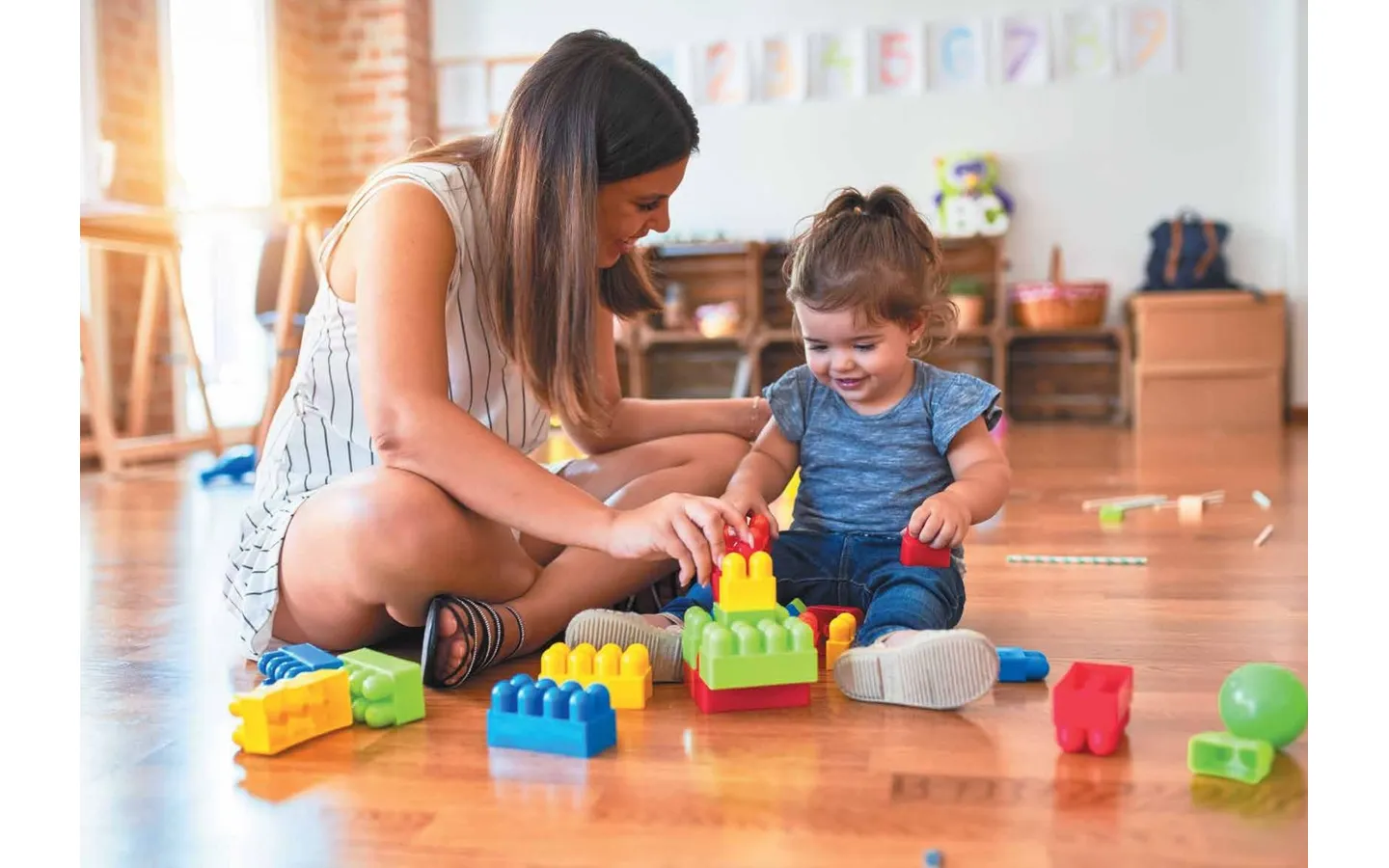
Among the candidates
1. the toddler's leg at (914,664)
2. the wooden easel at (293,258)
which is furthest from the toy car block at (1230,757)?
the wooden easel at (293,258)

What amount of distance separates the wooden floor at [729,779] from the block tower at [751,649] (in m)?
0.02

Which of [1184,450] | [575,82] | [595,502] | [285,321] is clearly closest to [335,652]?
[595,502]

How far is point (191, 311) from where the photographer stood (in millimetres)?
4492

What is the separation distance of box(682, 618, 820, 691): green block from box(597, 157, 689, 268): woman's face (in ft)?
1.30

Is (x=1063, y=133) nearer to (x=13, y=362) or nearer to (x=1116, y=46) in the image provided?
(x=1116, y=46)

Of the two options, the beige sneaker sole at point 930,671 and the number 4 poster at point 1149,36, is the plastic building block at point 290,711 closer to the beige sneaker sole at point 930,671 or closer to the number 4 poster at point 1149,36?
the beige sneaker sole at point 930,671

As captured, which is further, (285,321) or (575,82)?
(285,321)

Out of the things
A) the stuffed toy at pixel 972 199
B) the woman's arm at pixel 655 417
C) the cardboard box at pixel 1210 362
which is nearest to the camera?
the woman's arm at pixel 655 417

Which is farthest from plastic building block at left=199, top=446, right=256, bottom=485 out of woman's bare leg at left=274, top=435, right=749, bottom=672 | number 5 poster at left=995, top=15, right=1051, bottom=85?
number 5 poster at left=995, top=15, right=1051, bottom=85

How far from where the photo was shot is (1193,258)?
14.4 ft

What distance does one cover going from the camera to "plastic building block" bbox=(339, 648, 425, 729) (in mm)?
986

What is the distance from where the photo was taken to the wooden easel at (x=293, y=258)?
3.47 metres

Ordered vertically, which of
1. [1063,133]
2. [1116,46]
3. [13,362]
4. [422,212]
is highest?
[1116,46]
